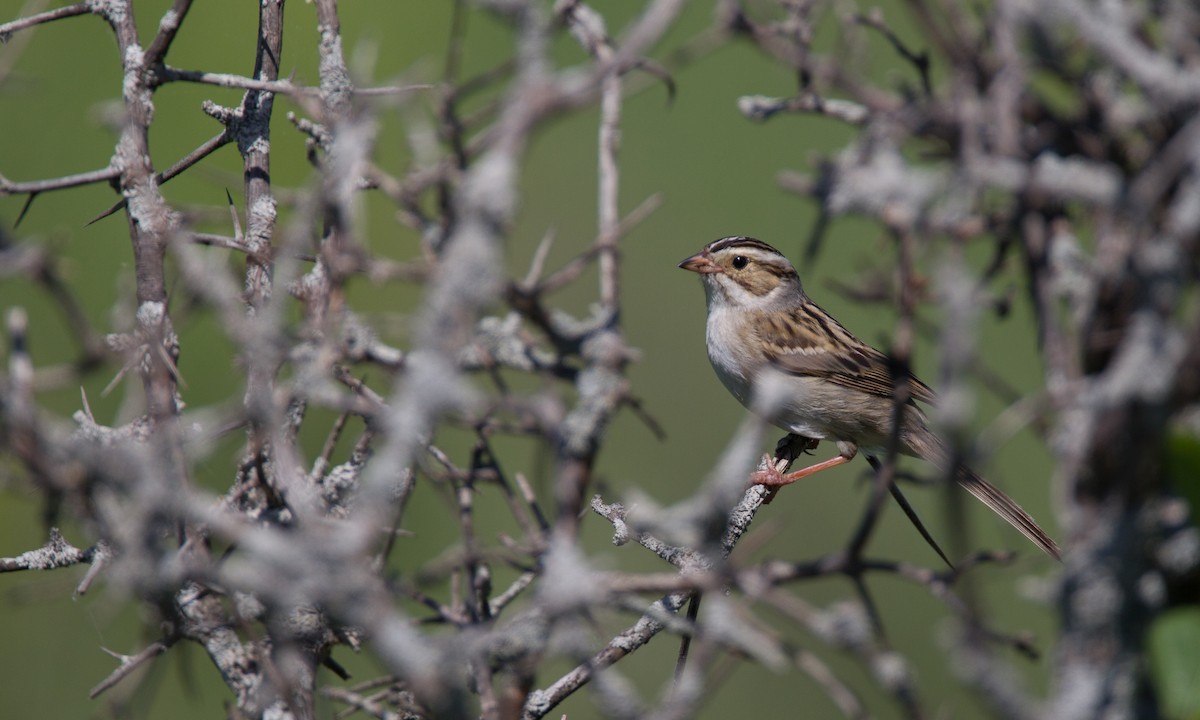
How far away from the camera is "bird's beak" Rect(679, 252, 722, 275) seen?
434cm

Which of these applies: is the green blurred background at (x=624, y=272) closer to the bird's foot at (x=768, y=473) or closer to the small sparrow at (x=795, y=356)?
the small sparrow at (x=795, y=356)

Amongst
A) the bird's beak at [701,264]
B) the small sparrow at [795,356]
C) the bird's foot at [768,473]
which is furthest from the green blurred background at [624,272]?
the bird's foot at [768,473]

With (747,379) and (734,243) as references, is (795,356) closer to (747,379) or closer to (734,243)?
(747,379)

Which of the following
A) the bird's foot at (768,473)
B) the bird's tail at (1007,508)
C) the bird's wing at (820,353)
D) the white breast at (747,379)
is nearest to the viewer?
the bird's foot at (768,473)

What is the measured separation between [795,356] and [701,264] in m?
0.58

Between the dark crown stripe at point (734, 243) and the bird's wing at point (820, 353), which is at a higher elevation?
the dark crown stripe at point (734, 243)

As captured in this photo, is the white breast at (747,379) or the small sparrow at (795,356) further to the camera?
the small sparrow at (795,356)

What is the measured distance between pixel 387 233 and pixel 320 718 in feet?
17.1

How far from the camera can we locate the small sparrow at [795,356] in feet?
14.2

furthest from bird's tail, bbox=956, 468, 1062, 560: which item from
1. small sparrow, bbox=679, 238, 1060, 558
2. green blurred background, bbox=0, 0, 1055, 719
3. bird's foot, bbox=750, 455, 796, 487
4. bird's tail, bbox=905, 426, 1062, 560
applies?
bird's foot, bbox=750, 455, 796, 487

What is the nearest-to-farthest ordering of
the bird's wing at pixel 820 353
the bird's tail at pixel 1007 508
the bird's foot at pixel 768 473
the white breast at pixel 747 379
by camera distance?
1. the bird's foot at pixel 768 473
2. the bird's tail at pixel 1007 508
3. the white breast at pixel 747 379
4. the bird's wing at pixel 820 353

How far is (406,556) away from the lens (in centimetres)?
465

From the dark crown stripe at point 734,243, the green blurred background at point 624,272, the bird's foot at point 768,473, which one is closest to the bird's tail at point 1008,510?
the green blurred background at point 624,272

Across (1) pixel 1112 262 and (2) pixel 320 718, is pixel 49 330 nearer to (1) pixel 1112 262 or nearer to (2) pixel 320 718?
(2) pixel 320 718
